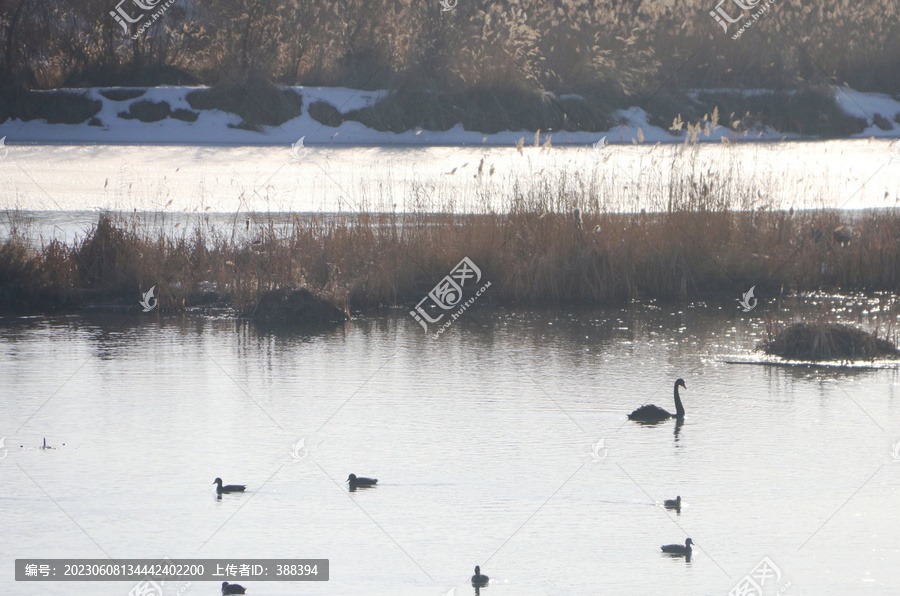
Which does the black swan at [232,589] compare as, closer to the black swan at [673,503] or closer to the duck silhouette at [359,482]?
the duck silhouette at [359,482]

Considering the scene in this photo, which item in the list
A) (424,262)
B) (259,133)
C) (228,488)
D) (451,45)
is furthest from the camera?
(451,45)

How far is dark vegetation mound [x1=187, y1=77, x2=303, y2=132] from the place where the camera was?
2462 cm

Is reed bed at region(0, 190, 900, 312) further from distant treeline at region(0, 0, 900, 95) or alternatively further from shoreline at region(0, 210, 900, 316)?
distant treeline at region(0, 0, 900, 95)

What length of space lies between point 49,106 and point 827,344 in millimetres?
20095

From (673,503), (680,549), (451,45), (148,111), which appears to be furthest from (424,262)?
(451,45)

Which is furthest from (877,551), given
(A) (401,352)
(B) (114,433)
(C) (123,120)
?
(C) (123,120)

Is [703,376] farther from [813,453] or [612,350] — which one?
[813,453]

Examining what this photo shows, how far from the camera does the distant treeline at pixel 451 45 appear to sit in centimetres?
2603

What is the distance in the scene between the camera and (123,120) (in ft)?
79.3

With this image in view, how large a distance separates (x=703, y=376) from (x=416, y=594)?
12.5 ft

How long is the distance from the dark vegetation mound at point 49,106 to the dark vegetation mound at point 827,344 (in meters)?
19.2

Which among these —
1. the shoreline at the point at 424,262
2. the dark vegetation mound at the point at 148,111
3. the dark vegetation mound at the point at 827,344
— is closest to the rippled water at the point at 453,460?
the dark vegetation mound at the point at 827,344

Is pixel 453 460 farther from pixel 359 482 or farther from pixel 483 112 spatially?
pixel 483 112

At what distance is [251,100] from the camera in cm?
2480
